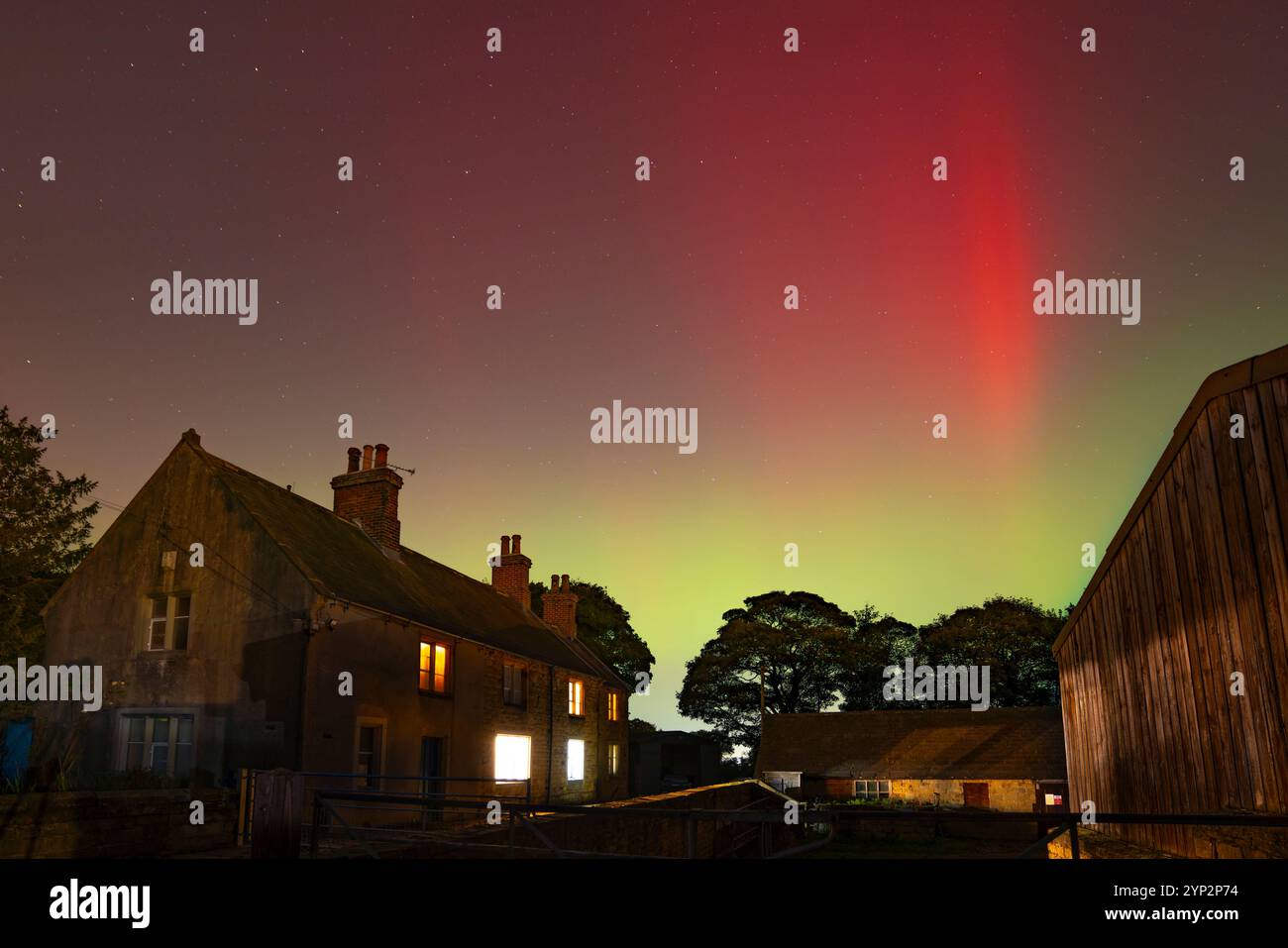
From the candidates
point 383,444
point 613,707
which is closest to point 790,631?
point 613,707

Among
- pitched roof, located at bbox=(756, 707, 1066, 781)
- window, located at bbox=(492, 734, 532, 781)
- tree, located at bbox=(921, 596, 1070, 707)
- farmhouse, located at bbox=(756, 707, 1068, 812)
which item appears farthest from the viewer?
tree, located at bbox=(921, 596, 1070, 707)

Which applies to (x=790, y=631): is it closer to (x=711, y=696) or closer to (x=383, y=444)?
(x=711, y=696)

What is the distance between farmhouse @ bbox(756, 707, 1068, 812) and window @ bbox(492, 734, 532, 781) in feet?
73.9

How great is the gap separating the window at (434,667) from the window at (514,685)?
3492 mm

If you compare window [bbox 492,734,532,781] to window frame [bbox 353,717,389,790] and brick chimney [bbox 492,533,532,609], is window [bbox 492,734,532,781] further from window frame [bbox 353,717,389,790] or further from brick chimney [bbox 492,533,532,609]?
brick chimney [bbox 492,533,532,609]

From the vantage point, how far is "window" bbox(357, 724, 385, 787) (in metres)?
21.0

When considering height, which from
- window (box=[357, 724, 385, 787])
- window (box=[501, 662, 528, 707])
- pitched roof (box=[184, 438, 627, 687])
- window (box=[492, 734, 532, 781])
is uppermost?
pitched roof (box=[184, 438, 627, 687])

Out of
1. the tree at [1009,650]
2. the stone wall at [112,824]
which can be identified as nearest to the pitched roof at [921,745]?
the tree at [1009,650]

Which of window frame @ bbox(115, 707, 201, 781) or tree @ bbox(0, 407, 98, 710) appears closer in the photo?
window frame @ bbox(115, 707, 201, 781)

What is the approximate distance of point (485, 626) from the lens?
2950 centimetres

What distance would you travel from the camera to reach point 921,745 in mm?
47000

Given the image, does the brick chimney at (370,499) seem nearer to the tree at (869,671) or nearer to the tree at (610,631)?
the tree at (610,631)

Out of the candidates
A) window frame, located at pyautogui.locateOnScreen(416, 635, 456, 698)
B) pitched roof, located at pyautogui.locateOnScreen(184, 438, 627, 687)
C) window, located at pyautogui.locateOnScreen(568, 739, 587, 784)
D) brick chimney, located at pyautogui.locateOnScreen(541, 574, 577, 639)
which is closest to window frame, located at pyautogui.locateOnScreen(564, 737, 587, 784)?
window, located at pyautogui.locateOnScreen(568, 739, 587, 784)
